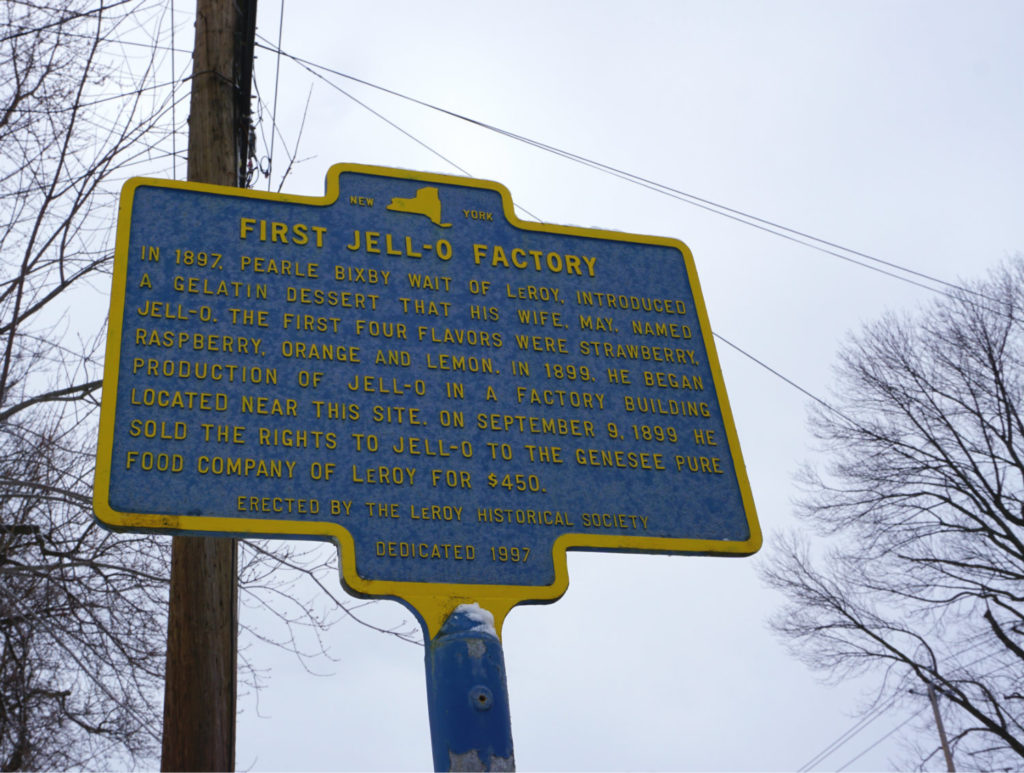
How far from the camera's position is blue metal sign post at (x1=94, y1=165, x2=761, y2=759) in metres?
3.74

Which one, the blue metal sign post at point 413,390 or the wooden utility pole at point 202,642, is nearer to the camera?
the blue metal sign post at point 413,390

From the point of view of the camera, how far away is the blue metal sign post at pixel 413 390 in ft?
12.3

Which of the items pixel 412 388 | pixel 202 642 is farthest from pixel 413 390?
pixel 202 642

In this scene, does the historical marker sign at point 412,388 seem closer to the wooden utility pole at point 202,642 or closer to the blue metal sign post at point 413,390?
the blue metal sign post at point 413,390

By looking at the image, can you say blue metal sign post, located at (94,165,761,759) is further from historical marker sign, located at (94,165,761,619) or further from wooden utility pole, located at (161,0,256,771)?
wooden utility pole, located at (161,0,256,771)

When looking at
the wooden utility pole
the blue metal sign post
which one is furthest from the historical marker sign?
the wooden utility pole

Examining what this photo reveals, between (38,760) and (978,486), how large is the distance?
1321 cm

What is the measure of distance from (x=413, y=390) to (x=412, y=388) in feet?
0.04

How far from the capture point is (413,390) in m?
4.21

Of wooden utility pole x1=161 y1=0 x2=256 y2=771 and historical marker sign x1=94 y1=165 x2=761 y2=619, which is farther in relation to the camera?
wooden utility pole x1=161 y1=0 x2=256 y2=771

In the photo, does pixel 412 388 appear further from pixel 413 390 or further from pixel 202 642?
pixel 202 642

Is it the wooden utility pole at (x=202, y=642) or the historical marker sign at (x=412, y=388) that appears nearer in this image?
the historical marker sign at (x=412, y=388)

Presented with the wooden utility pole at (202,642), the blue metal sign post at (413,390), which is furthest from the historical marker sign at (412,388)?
the wooden utility pole at (202,642)

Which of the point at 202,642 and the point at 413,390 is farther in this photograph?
the point at 202,642
